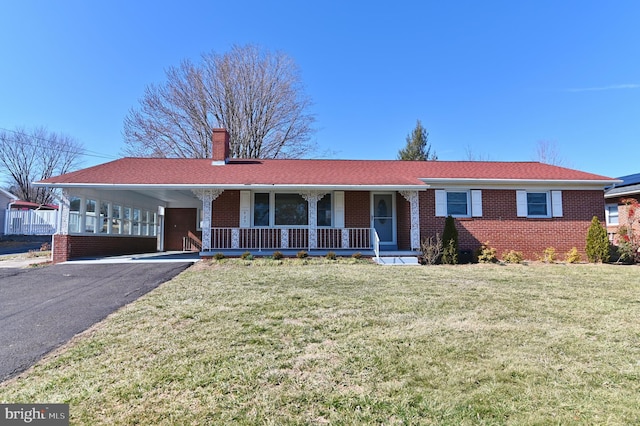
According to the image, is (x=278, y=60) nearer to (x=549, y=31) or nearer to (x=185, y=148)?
(x=185, y=148)

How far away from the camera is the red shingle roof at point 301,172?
1186 centimetres

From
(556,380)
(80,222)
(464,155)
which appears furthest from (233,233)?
(464,155)

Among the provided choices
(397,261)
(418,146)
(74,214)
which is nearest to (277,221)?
(397,261)

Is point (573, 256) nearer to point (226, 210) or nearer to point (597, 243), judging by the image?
point (597, 243)

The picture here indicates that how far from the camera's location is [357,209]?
13.1 m

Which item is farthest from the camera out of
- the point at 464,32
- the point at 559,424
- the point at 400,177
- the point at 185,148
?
the point at 185,148

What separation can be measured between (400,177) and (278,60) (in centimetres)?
1729

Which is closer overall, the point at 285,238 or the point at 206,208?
the point at 206,208

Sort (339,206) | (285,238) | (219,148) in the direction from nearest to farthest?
(285,238), (339,206), (219,148)

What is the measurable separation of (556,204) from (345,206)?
7767mm

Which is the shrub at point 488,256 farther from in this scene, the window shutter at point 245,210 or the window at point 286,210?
the window shutter at point 245,210

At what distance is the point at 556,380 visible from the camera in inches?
117

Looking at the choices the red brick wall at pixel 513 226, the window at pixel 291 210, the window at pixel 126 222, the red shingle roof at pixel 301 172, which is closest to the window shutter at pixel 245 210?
the red shingle roof at pixel 301 172

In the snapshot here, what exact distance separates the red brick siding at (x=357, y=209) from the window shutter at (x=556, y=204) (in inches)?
264
